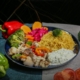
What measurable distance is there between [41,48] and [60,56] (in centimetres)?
13

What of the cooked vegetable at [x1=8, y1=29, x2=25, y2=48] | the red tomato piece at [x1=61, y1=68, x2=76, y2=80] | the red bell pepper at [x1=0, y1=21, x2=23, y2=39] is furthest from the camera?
the red bell pepper at [x1=0, y1=21, x2=23, y2=39]

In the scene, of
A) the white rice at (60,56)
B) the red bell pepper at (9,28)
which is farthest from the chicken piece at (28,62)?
the red bell pepper at (9,28)

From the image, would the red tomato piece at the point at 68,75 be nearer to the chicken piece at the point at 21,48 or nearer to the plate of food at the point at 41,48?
the plate of food at the point at 41,48

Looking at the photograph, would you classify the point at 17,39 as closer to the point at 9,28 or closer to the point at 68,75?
the point at 9,28

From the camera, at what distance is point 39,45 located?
1.31 metres

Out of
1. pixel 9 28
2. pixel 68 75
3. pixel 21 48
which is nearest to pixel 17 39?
pixel 21 48

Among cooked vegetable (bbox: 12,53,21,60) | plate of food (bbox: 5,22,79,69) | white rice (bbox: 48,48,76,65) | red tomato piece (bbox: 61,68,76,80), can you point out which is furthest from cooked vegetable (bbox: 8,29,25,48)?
red tomato piece (bbox: 61,68,76,80)

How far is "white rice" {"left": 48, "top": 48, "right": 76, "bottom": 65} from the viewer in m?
1.16

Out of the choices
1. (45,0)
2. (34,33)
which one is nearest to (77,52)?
(34,33)

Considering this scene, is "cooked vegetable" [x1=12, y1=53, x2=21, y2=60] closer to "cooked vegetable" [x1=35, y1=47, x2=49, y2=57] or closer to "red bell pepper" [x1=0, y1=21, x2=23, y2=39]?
"cooked vegetable" [x1=35, y1=47, x2=49, y2=57]

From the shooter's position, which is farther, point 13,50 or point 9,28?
point 9,28

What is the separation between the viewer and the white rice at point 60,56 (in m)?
1.16

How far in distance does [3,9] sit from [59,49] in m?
1.60

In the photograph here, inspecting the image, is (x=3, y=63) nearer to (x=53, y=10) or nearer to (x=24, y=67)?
(x=24, y=67)
